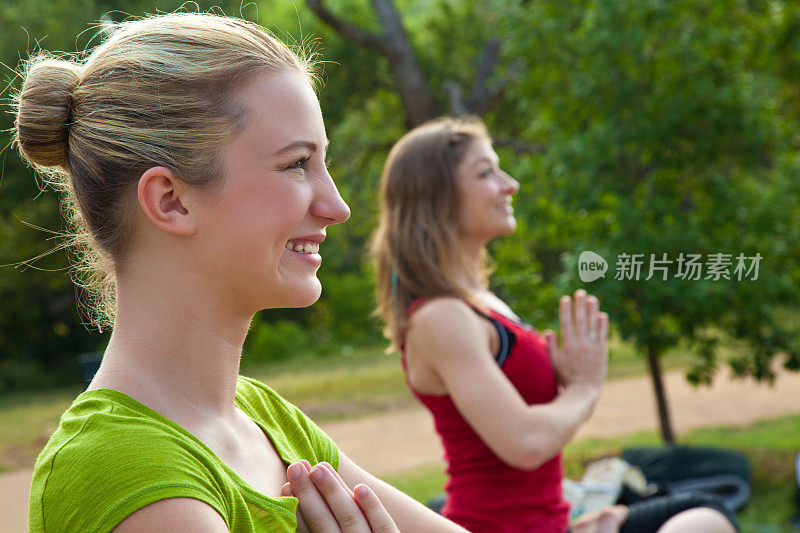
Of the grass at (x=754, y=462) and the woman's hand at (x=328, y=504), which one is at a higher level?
the woman's hand at (x=328, y=504)

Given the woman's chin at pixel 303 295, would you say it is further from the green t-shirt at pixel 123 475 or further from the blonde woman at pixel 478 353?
the blonde woman at pixel 478 353

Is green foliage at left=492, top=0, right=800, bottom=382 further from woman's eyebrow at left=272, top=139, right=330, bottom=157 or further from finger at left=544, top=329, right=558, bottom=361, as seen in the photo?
woman's eyebrow at left=272, top=139, right=330, bottom=157

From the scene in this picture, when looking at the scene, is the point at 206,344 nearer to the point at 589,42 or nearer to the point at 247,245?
the point at 247,245

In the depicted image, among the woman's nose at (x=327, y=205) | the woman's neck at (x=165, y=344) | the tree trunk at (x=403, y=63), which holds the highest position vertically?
the tree trunk at (x=403, y=63)

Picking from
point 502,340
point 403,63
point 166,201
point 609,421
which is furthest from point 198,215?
point 403,63

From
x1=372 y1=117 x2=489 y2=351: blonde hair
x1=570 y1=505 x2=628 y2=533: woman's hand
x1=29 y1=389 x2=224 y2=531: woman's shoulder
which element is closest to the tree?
x1=372 y1=117 x2=489 y2=351: blonde hair

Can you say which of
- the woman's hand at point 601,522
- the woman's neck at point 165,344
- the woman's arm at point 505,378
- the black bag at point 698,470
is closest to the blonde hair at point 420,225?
the woman's arm at point 505,378

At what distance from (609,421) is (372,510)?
718 cm

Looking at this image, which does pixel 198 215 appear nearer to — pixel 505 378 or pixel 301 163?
pixel 301 163

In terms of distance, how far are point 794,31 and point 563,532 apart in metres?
5.09

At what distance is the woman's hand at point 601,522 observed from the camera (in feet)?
7.83

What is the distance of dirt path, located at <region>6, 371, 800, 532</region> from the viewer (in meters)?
7.00

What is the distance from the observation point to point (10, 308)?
1375 cm

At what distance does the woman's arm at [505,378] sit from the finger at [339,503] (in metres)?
0.99
